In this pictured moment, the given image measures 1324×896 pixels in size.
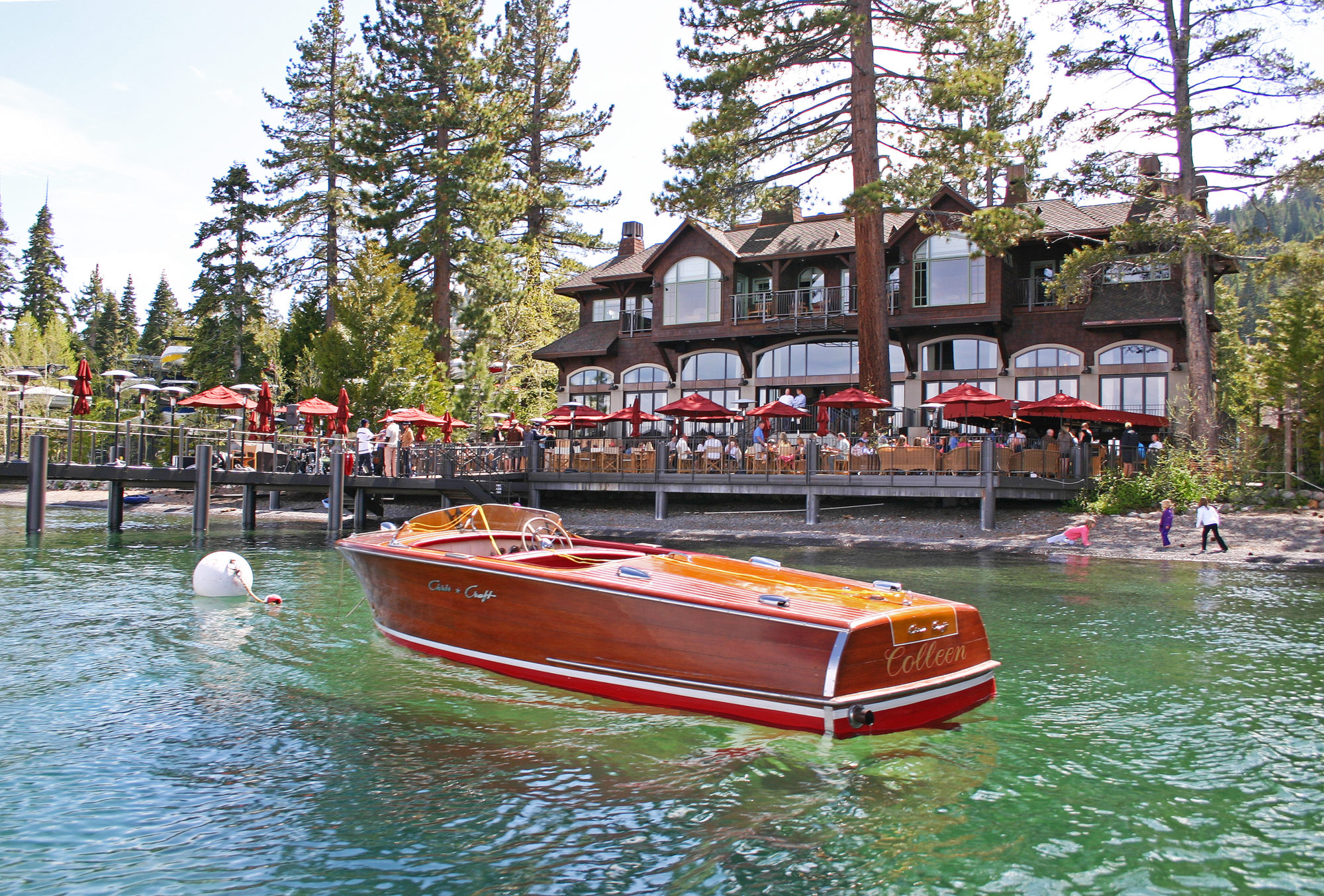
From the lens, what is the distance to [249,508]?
26.2 metres

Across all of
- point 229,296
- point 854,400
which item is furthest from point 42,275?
point 854,400

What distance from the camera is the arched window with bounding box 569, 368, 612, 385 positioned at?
36406mm

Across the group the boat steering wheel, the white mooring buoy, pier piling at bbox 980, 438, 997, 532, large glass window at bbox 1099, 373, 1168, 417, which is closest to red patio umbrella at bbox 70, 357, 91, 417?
the white mooring buoy

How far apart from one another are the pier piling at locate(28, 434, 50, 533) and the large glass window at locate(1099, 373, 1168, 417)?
28.3m

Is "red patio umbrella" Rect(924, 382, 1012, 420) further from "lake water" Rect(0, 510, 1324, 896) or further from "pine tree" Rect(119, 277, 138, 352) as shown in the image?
"pine tree" Rect(119, 277, 138, 352)

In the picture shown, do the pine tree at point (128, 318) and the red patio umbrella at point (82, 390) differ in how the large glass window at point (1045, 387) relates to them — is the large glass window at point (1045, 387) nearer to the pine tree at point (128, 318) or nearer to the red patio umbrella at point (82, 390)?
the red patio umbrella at point (82, 390)

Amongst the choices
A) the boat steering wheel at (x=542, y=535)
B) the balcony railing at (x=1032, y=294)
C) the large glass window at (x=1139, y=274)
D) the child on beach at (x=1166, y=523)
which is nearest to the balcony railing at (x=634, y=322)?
the balcony railing at (x=1032, y=294)

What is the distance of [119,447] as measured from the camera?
25266mm

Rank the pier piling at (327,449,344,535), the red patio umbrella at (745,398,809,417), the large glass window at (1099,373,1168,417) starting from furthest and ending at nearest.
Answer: the large glass window at (1099,373,1168,417) → the red patio umbrella at (745,398,809,417) → the pier piling at (327,449,344,535)

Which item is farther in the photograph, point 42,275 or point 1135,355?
point 42,275

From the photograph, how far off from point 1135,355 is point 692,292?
1472 cm

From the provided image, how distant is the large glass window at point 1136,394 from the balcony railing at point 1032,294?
2967mm

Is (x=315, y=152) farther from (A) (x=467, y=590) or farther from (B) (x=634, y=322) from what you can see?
(A) (x=467, y=590)

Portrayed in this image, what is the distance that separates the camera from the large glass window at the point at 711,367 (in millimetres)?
33500
